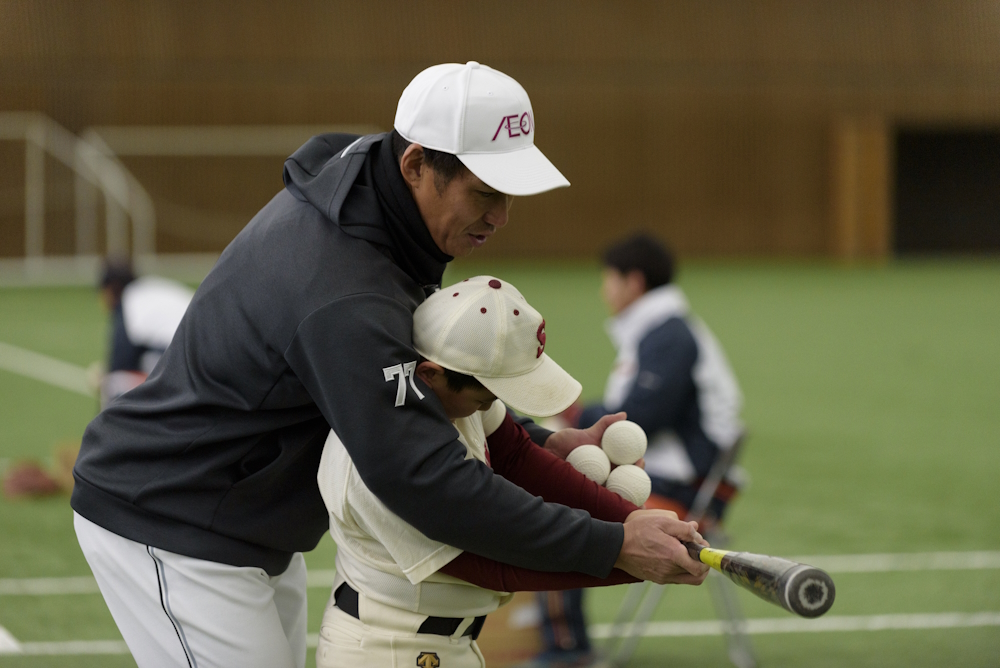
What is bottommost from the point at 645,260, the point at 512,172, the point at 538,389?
the point at 645,260

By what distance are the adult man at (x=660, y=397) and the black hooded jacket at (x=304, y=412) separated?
215 cm

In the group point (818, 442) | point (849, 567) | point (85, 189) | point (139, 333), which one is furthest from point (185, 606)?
point (85, 189)

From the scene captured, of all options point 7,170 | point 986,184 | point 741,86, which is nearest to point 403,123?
point 7,170

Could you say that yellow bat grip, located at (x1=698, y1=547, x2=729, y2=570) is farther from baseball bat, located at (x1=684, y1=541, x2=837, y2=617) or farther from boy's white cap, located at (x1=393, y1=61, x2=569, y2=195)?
boy's white cap, located at (x1=393, y1=61, x2=569, y2=195)

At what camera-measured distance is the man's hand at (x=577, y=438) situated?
8.84 ft

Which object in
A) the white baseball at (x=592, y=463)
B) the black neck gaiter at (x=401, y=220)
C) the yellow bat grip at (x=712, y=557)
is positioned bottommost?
the yellow bat grip at (x=712, y=557)

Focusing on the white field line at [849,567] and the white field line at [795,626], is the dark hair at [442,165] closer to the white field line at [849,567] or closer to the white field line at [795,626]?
the white field line at [795,626]

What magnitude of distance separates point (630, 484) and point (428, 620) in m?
0.58

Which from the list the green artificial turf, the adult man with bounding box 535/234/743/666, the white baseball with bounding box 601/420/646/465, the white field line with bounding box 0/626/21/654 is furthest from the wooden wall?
the white baseball with bounding box 601/420/646/465

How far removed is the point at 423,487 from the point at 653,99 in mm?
25924

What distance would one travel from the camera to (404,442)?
210 centimetres

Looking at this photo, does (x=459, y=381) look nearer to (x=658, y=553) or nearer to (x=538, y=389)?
(x=538, y=389)

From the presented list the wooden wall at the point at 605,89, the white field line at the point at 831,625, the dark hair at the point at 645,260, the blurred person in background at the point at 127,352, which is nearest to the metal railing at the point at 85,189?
the wooden wall at the point at 605,89

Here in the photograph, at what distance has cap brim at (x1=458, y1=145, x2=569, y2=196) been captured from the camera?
222 centimetres
